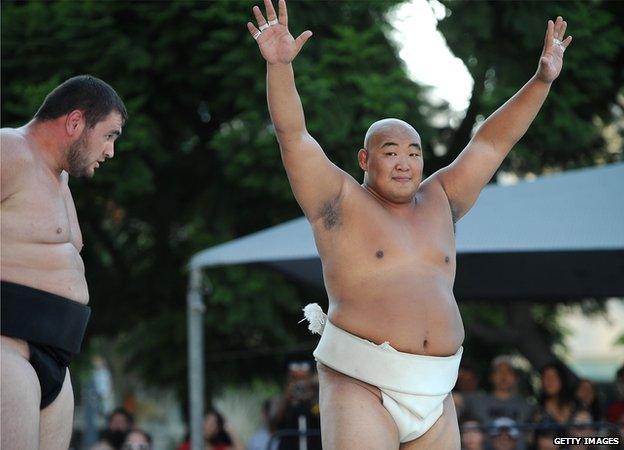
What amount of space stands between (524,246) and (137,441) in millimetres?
2850

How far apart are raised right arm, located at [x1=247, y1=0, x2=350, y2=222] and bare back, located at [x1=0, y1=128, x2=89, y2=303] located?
72 centimetres

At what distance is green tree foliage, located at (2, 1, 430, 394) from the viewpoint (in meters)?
8.68

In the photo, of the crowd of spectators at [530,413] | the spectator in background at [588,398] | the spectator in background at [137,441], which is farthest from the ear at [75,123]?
the spectator in background at [588,398]

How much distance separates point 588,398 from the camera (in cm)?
743

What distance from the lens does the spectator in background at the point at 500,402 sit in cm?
751

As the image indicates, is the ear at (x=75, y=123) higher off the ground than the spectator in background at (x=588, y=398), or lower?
higher

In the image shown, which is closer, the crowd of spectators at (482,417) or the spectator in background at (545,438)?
the spectator in background at (545,438)

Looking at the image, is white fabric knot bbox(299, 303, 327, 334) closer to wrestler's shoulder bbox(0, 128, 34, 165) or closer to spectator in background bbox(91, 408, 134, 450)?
wrestler's shoulder bbox(0, 128, 34, 165)

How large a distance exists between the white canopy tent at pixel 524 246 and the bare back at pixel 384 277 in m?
3.33

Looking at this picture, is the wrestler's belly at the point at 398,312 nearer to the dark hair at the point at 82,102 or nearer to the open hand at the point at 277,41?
the open hand at the point at 277,41

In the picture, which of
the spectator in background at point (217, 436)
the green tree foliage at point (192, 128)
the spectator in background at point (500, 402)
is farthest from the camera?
the green tree foliage at point (192, 128)

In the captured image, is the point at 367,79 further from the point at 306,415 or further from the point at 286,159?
the point at 286,159

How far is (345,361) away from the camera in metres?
3.58

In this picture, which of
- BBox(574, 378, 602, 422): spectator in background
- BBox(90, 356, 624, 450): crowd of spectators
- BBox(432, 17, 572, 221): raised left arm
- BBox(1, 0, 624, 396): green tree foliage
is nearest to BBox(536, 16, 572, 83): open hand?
BBox(432, 17, 572, 221): raised left arm
